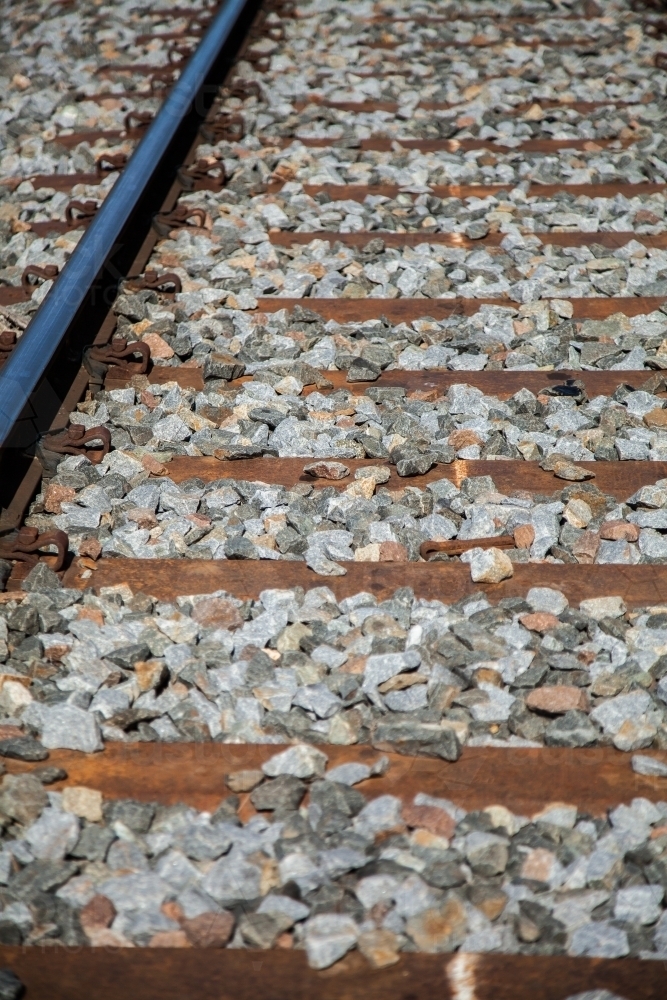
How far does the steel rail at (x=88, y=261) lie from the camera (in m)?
2.64

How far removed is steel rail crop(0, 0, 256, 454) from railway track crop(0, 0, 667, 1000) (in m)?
0.01

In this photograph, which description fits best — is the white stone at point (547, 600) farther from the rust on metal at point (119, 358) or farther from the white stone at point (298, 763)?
the rust on metal at point (119, 358)

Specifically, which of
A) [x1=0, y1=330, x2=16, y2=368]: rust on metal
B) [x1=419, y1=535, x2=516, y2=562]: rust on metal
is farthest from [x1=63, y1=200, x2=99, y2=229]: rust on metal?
[x1=419, y1=535, x2=516, y2=562]: rust on metal

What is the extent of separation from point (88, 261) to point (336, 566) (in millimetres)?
1595

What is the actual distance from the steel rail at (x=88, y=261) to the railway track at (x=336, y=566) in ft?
0.04

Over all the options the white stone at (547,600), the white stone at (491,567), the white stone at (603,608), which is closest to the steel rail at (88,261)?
the white stone at (491,567)

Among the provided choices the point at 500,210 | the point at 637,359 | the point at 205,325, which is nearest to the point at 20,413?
the point at 205,325

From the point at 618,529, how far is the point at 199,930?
1.28 meters

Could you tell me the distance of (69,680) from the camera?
6.46 feet

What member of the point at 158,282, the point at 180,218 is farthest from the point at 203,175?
the point at 158,282

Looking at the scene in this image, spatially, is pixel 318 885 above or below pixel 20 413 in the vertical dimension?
below

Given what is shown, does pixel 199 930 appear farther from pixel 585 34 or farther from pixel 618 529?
pixel 585 34

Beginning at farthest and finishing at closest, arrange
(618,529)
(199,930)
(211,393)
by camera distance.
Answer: (211,393)
(618,529)
(199,930)

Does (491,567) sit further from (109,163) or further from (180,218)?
(109,163)
